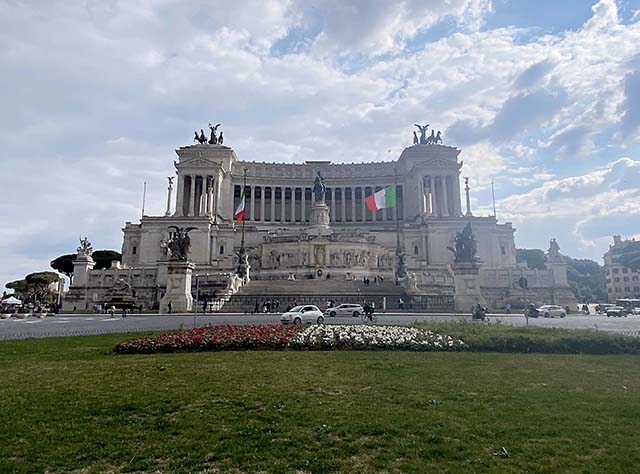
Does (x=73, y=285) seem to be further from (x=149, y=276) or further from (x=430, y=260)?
(x=430, y=260)

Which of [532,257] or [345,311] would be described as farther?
[532,257]

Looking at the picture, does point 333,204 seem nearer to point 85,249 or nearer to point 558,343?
point 85,249

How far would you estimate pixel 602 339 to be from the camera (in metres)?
15.9

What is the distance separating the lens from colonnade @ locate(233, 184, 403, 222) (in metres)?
108

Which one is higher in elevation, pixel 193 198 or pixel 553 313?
pixel 193 198

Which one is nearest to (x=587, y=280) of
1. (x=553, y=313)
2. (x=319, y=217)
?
(x=319, y=217)

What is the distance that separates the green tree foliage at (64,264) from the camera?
103850 millimetres

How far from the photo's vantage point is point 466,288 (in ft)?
131

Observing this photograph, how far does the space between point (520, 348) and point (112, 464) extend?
1358cm

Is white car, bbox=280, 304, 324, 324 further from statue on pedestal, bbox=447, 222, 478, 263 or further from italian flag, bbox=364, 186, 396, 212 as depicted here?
italian flag, bbox=364, 186, 396, 212

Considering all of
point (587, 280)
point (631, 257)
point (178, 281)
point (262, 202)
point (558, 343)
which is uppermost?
point (262, 202)

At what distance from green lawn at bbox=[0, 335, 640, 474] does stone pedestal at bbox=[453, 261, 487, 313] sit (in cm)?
2690

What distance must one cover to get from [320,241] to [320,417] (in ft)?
203

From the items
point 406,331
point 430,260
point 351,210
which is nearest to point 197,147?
point 351,210
